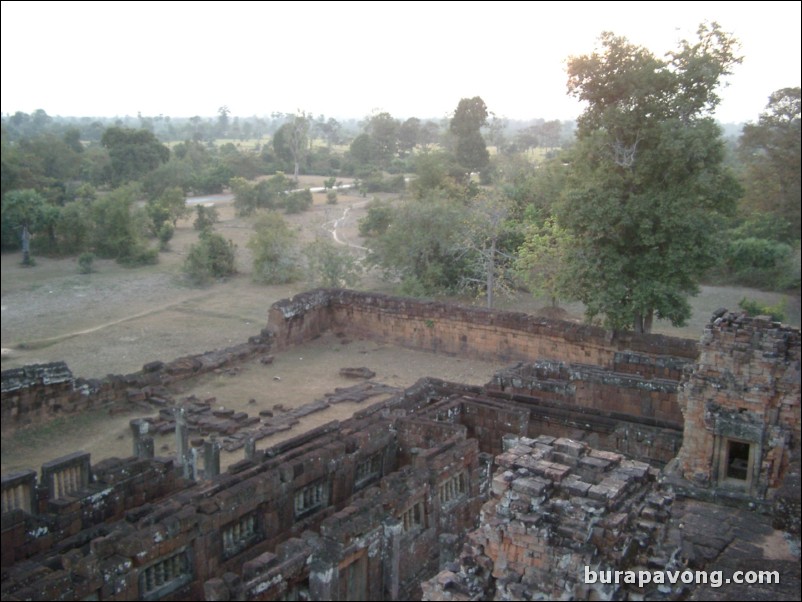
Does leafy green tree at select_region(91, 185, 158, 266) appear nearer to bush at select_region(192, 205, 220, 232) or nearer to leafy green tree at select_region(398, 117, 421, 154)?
bush at select_region(192, 205, 220, 232)

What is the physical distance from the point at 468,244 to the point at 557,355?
6019mm

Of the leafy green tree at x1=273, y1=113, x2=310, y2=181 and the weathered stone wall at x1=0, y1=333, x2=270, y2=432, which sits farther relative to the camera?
the leafy green tree at x1=273, y1=113, x2=310, y2=181

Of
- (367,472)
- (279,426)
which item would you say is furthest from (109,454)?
(367,472)

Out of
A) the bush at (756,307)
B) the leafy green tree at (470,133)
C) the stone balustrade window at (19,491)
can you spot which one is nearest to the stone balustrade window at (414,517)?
the stone balustrade window at (19,491)

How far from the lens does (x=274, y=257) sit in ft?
92.8

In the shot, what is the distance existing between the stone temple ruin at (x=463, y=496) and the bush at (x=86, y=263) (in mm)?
3793

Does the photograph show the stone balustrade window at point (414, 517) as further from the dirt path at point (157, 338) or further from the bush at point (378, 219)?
the bush at point (378, 219)

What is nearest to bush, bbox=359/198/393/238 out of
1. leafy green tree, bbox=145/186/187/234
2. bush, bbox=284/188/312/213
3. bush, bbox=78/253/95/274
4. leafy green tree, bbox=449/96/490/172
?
leafy green tree, bbox=145/186/187/234

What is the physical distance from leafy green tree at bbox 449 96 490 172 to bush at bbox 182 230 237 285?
1561 centimetres

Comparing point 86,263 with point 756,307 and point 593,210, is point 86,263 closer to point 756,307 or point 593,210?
point 593,210

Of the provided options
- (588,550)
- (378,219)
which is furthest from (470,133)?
(588,550)

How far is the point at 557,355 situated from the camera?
17.5 meters

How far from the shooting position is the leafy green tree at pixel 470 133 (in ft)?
132

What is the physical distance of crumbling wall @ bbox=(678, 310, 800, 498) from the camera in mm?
7965
